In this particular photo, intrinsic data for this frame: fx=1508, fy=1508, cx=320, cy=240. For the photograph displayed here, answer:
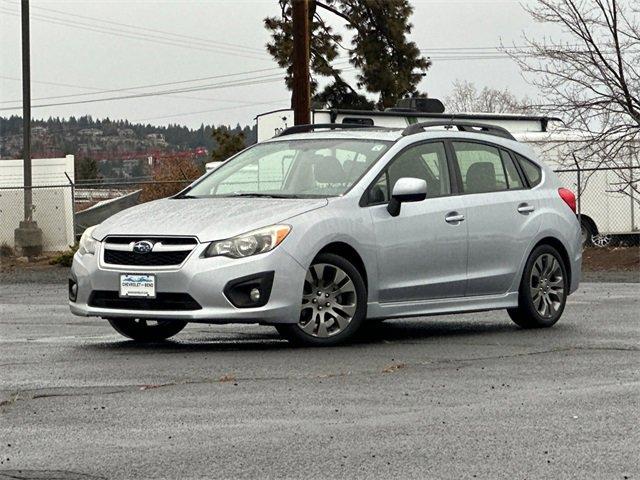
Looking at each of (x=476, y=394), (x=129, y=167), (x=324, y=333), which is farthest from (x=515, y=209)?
(x=129, y=167)

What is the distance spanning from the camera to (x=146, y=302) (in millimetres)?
10906

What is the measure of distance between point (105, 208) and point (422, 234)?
23.4 metres

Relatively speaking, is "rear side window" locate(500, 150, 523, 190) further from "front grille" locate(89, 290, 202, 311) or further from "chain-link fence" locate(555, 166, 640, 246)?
"chain-link fence" locate(555, 166, 640, 246)

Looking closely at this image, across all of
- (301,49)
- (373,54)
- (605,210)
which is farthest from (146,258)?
(373,54)

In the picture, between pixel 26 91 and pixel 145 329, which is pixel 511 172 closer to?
pixel 145 329

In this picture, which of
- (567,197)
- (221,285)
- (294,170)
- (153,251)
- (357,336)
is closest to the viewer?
(221,285)

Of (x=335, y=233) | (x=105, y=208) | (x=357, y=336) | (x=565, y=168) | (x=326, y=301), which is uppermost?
(x=565, y=168)

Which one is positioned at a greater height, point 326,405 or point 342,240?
point 342,240

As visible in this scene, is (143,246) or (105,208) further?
(105,208)

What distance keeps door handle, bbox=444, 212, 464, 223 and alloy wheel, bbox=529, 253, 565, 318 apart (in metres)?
1.03

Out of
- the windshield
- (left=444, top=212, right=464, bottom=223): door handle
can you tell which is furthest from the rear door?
the windshield

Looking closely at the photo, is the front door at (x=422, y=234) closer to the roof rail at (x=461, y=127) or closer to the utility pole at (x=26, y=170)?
the roof rail at (x=461, y=127)

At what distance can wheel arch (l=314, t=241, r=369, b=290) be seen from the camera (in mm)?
11316

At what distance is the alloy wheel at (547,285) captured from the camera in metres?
13.0
